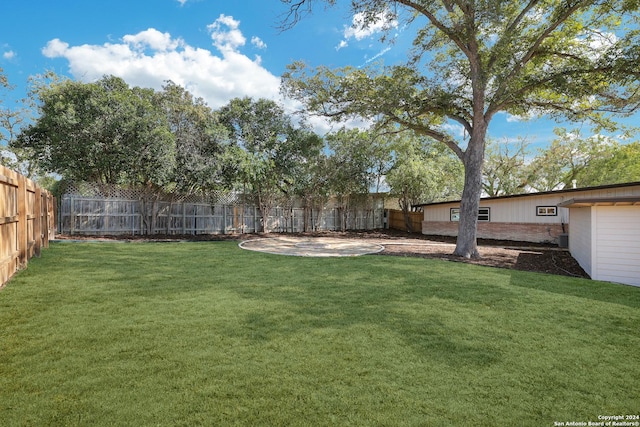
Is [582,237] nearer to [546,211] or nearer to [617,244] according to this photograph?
[617,244]

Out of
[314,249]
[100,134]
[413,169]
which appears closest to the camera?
[314,249]

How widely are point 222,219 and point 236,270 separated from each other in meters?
11.0

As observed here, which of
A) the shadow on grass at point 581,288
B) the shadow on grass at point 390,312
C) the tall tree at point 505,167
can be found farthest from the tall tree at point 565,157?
the shadow on grass at point 390,312

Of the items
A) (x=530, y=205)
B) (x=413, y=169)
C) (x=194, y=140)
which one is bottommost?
(x=530, y=205)

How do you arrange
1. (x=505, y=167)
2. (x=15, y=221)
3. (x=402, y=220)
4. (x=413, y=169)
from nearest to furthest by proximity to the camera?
(x=15, y=221)
(x=413, y=169)
(x=402, y=220)
(x=505, y=167)

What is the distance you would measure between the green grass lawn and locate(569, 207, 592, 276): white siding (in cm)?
236

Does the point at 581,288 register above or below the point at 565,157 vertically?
below

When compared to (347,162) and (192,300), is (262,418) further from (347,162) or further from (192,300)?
(347,162)

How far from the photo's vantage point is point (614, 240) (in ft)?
23.5

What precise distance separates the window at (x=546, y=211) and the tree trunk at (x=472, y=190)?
7.05m

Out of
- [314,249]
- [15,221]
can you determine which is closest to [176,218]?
[314,249]

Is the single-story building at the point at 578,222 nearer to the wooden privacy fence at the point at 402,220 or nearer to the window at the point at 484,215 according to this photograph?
the window at the point at 484,215

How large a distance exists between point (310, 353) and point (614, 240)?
788cm

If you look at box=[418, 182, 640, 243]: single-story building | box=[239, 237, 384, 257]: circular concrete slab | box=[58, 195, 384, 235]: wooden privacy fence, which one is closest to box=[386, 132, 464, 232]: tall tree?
box=[418, 182, 640, 243]: single-story building
